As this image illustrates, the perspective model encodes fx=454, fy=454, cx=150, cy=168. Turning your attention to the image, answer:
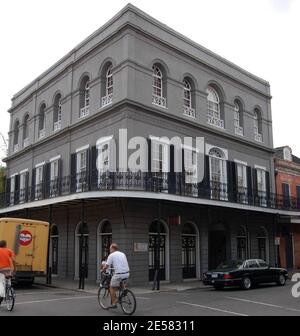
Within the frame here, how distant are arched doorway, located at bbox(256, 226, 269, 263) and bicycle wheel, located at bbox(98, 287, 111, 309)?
16.4m

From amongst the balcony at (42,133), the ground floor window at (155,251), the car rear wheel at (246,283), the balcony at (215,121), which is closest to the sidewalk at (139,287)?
the ground floor window at (155,251)

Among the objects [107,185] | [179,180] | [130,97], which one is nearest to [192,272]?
[179,180]

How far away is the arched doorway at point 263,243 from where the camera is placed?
26.8 metres

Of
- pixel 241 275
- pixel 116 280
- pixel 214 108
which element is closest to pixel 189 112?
pixel 214 108

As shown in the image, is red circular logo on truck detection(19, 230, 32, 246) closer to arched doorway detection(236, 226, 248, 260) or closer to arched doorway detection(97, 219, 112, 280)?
arched doorway detection(97, 219, 112, 280)

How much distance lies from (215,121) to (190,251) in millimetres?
7467

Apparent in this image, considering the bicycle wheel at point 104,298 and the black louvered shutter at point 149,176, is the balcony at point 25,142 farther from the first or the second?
the bicycle wheel at point 104,298

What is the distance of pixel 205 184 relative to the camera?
2244 cm

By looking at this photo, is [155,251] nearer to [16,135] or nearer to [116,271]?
[116,271]

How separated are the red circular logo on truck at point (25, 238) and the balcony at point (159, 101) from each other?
27.1 ft

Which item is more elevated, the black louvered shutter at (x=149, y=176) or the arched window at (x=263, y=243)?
the black louvered shutter at (x=149, y=176)

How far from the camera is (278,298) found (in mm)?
14664
